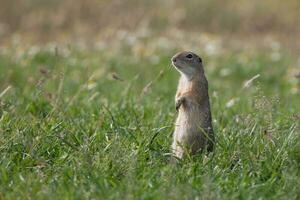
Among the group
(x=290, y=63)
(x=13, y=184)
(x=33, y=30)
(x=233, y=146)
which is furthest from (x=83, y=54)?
(x=13, y=184)

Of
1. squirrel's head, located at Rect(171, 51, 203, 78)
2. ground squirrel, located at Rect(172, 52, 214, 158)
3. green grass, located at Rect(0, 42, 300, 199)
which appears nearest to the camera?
green grass, located at Rect(0, 42, 300, 199)

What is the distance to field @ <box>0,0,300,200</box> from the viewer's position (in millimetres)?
4285

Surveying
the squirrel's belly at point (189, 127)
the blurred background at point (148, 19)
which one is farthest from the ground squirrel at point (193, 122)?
the blurred background at point (148, 19)

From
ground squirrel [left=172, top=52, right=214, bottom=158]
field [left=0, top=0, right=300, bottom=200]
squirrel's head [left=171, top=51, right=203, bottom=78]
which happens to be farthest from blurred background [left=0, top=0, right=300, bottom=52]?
ground squirrel [left=172, top=52, right=214, bottom=158]

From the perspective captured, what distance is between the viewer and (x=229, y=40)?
13.1 m

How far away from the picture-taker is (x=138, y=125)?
541 centimetres

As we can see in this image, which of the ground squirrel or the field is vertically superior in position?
the ground squirrel

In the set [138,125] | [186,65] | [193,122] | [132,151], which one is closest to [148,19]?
[138,125]

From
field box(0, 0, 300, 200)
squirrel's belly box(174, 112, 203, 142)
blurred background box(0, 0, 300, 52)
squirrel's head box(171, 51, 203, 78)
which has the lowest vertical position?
blurred background box(0, 0, 300, 52)

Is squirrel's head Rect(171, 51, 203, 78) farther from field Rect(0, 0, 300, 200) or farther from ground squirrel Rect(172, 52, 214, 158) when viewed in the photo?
field Rect(0, 0, 300, 200)

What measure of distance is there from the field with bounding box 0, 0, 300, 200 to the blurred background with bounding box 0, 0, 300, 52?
1.56 metres

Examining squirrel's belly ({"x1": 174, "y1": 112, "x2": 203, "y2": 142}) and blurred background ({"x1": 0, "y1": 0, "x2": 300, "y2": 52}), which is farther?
blurred background ({"x1": 0, "y1": 0, "x2": 300, "y2": 52})

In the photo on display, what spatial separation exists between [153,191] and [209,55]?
674 centimetres

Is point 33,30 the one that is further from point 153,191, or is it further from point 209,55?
point 153,191
